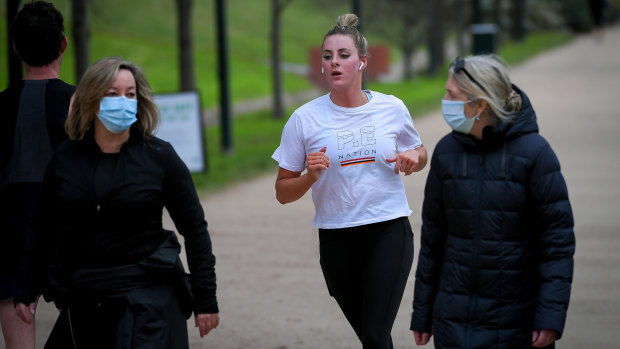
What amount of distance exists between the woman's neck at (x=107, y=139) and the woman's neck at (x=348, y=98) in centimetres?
131

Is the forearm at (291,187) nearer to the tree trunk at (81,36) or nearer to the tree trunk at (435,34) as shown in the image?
the tree trunk at (81,36)

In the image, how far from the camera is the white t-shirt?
498 centimetres

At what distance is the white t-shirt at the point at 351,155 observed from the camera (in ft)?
16.3

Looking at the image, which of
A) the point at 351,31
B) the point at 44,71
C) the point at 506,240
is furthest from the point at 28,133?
the point at 506,240

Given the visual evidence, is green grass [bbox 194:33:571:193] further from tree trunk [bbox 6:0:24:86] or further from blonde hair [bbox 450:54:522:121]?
blonde hair [bbox 450:54:522:121]

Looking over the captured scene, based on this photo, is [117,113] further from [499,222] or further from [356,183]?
[499,222]

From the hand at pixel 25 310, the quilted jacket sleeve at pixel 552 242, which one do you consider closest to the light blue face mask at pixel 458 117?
the quilted jacket sleeve at pixel 552 242

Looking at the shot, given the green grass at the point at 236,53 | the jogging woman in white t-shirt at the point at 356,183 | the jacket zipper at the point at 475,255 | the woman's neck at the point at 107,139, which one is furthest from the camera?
the green grass at the point at 236,53

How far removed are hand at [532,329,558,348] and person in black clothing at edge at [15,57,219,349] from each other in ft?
4.26

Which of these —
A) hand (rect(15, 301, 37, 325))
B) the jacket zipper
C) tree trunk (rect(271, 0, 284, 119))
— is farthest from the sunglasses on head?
tree trunk (rect(271, 0, 284, 119))

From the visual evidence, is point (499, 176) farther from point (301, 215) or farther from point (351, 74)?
point (301, 215)

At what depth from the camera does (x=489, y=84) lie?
13.1ft

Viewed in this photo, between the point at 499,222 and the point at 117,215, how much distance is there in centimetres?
150

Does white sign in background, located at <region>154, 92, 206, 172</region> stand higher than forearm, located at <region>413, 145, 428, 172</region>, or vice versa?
forearm, located at <region>413, 145, 428, 172</region>
